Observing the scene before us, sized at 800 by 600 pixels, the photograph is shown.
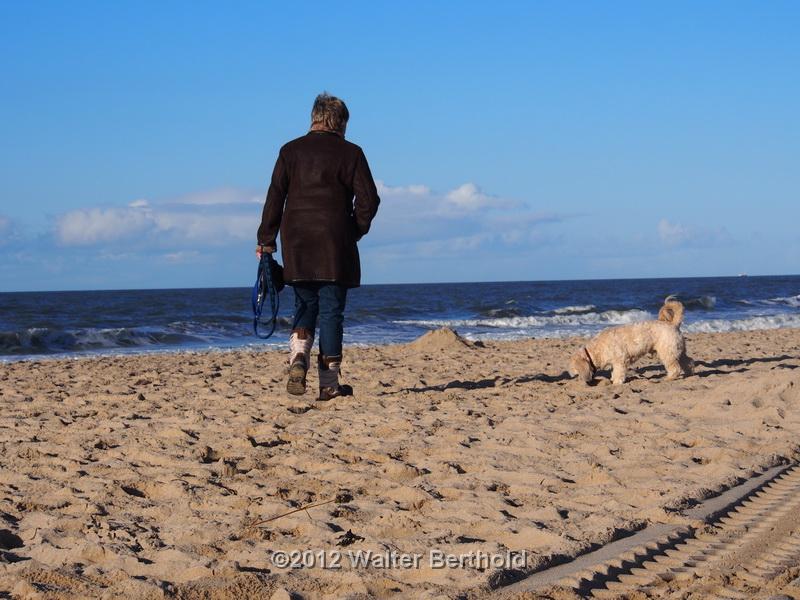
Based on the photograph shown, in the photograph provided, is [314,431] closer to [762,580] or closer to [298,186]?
[298,186]

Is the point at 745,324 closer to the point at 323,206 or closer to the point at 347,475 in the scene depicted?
the point at 323,206

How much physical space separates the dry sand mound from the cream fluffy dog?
4593mm

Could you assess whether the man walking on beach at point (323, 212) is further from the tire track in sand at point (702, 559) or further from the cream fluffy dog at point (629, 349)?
the tire track in sand at point (702, 559)

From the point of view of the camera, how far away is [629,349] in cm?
748

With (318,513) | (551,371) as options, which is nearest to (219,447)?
(318,513)

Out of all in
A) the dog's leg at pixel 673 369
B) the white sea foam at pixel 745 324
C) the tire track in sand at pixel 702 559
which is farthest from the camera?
the white sea foam at pixel 745 324

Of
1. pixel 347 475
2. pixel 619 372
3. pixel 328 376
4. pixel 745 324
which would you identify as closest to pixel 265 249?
pixel 328 376

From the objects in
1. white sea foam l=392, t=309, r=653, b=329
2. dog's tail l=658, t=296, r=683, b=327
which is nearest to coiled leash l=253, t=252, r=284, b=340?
dog's tail l=658, t=296, r=683, b=327

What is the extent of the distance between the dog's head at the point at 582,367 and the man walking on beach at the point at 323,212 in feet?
8.41

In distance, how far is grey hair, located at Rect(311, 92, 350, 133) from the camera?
5.82m

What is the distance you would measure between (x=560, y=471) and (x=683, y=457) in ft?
2.51

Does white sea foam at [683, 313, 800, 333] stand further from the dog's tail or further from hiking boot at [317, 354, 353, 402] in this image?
hiking boot at [317, 354, 353, 402]

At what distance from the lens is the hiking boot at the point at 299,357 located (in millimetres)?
6039

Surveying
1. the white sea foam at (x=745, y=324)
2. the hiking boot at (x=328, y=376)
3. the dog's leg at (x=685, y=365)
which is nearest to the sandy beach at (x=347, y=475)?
the hiking boot at (x=328, y=376)
